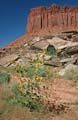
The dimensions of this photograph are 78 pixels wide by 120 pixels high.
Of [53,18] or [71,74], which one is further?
[53,18]

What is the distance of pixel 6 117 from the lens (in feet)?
26.5

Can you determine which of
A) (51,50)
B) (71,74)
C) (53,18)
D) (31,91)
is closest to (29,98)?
(31,91)

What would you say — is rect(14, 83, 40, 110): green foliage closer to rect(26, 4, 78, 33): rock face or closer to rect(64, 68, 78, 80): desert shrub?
rect(64, 68, 78, 80): desert shrub

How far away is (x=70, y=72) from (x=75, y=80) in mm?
1899

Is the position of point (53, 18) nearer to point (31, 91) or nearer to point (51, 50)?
point (51, 50)

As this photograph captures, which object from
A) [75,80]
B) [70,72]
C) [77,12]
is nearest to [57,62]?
[70,72]

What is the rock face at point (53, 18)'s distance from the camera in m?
79.9

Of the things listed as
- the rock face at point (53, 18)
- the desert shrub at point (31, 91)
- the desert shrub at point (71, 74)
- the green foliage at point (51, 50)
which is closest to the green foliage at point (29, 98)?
the desert shrub at point (31, 91)

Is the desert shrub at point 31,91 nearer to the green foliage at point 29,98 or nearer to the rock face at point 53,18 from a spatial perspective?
the green foliage at point 29,98

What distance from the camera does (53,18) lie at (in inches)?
3204

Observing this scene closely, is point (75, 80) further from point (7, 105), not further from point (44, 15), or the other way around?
point (44, 15)

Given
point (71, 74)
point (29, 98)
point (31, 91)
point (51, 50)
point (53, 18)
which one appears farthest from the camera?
point (53, 18)

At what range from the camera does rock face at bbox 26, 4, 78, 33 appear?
262 ft

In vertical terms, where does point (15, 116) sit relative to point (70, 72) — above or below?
below
